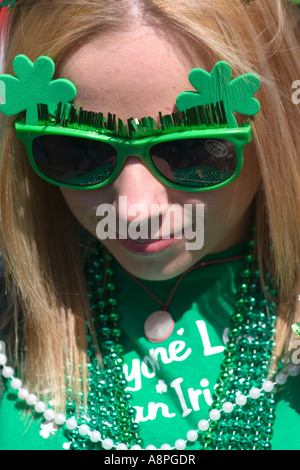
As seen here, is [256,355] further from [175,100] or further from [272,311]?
[175,100]

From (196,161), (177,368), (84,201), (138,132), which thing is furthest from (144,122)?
(177,368)

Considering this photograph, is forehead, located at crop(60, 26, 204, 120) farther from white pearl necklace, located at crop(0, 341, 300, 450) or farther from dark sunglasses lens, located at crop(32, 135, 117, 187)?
white pearl necklace, located at crop(0, 341, 300, 450)

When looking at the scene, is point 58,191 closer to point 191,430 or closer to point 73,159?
point 73,159

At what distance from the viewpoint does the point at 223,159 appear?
4.35ft

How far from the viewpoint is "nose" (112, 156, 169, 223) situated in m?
1.34

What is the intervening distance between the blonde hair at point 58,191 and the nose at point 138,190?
23 cm

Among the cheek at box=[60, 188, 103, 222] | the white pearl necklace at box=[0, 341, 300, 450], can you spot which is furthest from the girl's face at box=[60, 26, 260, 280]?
the white pearl necklace at box=[0, 341, 300, 450]

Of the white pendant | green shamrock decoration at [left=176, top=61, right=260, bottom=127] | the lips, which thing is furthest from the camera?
the white pendant

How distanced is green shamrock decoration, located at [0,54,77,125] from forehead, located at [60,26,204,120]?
5cm

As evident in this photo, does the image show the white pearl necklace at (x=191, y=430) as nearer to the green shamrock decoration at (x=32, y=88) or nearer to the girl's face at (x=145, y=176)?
the girl's face at (x=145, y=176)

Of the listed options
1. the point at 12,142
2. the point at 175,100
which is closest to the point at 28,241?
the point at 12,142

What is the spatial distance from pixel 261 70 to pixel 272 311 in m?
0.55

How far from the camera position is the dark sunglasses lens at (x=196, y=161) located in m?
1.32

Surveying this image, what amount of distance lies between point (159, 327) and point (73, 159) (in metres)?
0.46
